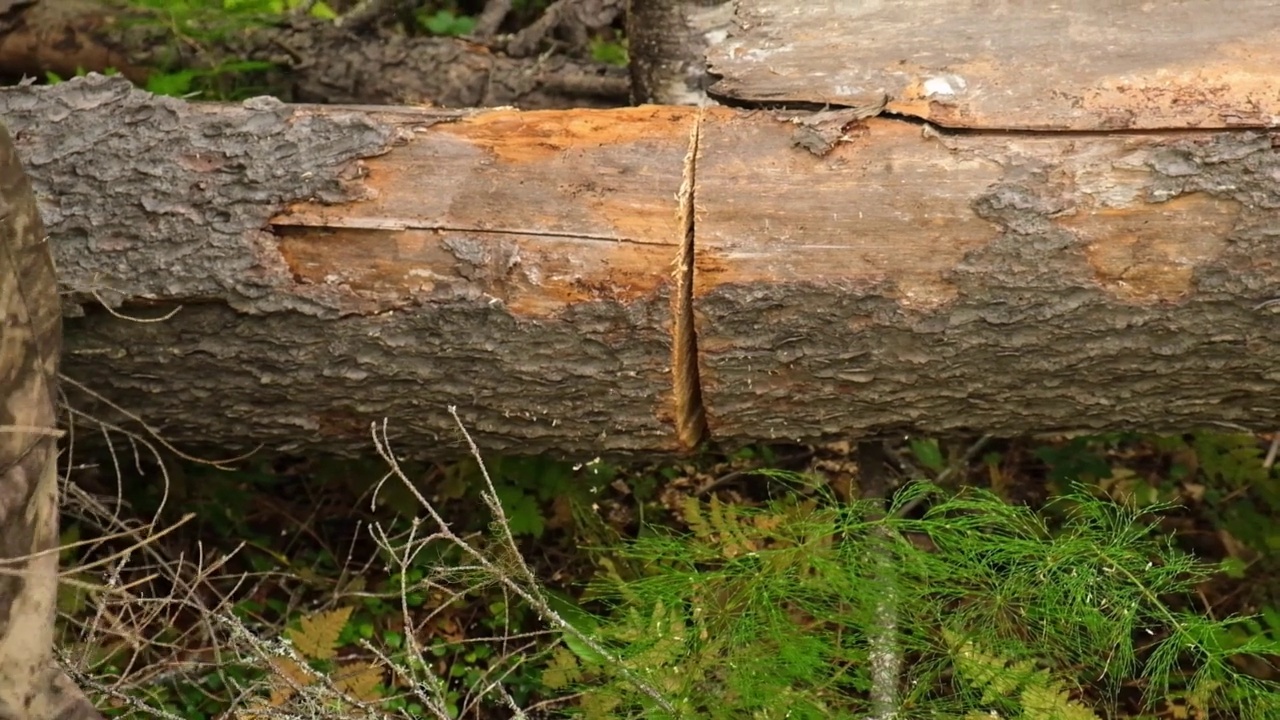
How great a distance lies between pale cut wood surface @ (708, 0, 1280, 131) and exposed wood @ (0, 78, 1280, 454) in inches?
2.2

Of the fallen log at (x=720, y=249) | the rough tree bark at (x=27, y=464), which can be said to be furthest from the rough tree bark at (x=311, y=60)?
the rough tree bark at (x=27, y=464)

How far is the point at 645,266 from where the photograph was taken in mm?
2355

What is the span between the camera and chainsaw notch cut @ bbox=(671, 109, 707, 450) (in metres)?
2.37

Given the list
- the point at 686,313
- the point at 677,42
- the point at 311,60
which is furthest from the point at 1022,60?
the point at 311,60

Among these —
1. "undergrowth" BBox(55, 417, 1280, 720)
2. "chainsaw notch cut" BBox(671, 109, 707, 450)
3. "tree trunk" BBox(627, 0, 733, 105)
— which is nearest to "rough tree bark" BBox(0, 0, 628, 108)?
"tree trunk" BBox(627, 0, 733, 105)

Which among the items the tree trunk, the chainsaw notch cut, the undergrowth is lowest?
the undergrowth

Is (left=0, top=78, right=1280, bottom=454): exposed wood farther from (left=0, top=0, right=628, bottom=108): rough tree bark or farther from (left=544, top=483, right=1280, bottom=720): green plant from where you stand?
(left=0, top=0, right=628, bottom=108): rough tree bark

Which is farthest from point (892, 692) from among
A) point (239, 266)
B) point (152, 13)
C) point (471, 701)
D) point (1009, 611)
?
point (152, 13)

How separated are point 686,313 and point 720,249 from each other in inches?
6.3

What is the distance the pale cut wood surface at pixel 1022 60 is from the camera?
7.55ft

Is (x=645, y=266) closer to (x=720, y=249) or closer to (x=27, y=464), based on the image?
(x=720, y=249)

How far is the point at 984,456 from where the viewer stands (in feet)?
11.5

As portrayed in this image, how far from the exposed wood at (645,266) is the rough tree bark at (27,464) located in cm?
37

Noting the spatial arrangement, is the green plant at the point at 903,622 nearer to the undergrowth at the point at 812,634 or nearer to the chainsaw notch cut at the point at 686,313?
the undergrowth at the point at 812,634
